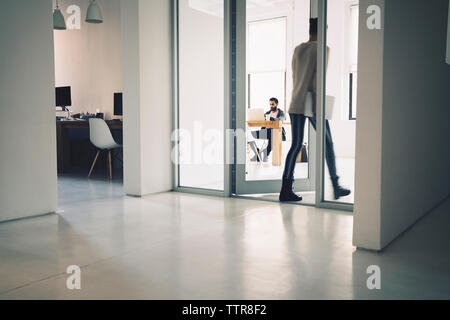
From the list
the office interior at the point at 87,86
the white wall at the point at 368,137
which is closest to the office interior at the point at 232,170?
the white wall at the point at 368,137

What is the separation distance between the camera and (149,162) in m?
4.69

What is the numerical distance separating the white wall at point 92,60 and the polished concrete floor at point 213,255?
3.92 meters

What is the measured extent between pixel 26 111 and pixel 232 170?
2.04 metres

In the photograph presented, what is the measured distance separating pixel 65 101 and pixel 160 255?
5.85m

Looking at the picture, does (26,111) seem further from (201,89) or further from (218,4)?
(218,4)

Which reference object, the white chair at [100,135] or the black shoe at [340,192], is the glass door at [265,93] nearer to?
the black shoe at [340,192]

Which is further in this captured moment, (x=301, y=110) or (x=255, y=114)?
(x=255, y=114)

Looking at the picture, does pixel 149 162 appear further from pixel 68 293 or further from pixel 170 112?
pixel 68 293

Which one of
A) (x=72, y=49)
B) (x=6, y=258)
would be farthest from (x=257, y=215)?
(x=72, y=49)

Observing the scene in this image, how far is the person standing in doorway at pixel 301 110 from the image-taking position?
392 centimetres

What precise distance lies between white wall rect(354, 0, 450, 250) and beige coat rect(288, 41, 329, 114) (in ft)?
3.22

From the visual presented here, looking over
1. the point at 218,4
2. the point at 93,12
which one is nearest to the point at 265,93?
the point at 218,4

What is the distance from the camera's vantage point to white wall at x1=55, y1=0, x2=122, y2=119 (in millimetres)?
7316

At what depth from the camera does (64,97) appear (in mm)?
7664
